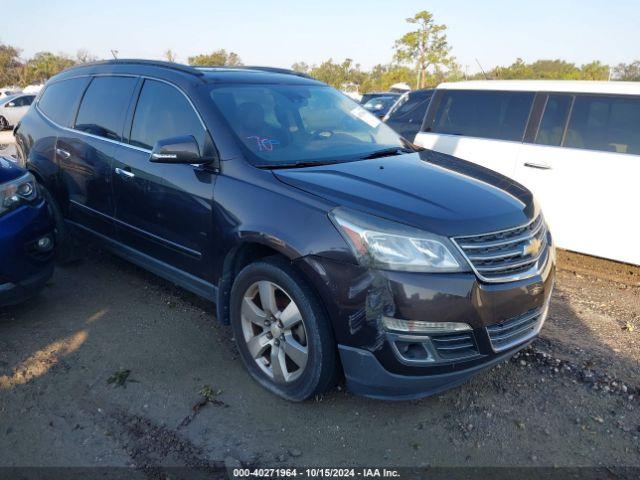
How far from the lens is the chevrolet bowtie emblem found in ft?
8.79

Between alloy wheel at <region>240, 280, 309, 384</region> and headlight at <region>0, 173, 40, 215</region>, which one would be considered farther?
headlight at <region>0, 173, 40, 215</region>

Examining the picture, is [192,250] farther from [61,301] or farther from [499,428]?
[499,428]

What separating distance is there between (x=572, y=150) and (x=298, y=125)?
2874 mm

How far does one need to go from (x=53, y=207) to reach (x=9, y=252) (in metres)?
1.39

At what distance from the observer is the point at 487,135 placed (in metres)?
5.49

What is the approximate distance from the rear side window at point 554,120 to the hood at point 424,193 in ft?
6.81

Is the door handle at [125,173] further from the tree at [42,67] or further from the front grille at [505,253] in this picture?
the tree at [42,67]

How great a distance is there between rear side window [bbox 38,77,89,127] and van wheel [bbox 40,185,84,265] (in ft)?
2.19

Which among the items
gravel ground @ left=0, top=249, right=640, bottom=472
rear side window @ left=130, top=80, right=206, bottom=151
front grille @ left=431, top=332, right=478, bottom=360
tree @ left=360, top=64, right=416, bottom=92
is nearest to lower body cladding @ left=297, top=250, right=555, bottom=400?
front grille @ left=431, top=332, right=478, bottom=360

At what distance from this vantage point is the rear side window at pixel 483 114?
17.3 ft

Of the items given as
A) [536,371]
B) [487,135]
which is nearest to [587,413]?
[536,371]

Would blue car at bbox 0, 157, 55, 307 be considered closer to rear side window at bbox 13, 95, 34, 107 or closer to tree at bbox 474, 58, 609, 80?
rear side window at bbox 13, 95, 34, 107

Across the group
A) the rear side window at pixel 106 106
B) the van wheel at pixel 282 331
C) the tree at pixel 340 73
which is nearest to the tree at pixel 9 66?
the tree at pixel 340 73

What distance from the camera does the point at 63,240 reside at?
474 cm
